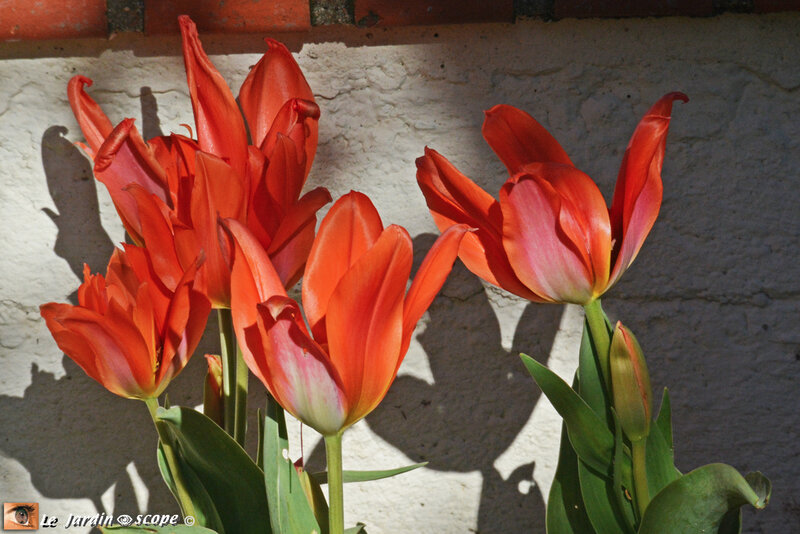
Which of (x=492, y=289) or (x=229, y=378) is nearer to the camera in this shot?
(x=229, y=378)

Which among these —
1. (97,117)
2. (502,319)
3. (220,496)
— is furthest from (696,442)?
(97,117)

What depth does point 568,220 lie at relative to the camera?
1.74ft

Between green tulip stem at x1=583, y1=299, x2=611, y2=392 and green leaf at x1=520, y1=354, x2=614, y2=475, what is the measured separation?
0.03 metres

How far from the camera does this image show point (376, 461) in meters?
0.81

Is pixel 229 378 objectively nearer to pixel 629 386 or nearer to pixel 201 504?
pixel 201 504

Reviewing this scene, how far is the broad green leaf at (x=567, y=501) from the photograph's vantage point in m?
0.65

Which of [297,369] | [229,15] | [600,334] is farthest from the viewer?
[229,15]

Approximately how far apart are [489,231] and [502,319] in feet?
0.82

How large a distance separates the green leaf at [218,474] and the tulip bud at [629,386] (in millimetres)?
288

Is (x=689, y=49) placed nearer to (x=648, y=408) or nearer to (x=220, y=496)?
(x=648, y=408)

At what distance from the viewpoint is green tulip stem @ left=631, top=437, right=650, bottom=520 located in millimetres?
562

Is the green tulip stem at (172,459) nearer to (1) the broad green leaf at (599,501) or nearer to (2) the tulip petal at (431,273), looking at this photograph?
(2) the tulip petal at (431,273)

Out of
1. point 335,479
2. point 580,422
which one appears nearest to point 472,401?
point 580,422

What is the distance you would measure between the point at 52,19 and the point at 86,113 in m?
0.23
